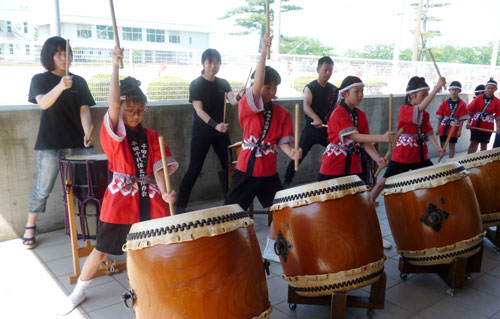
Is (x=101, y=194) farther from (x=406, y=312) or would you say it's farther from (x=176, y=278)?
(x=406, y=312)

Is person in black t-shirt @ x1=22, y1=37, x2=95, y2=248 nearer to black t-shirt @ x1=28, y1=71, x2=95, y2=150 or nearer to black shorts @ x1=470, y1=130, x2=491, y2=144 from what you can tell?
black t-shirt @ x1=28, y1=71, x2=95, y2=150

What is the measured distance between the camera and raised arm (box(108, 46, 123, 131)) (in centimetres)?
210

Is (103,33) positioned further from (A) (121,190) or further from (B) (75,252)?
(A) (121,190)

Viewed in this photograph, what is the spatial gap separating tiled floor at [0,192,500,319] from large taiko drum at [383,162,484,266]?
0.81 feet

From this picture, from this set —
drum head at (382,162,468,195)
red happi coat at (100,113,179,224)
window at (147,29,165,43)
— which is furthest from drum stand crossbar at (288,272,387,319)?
window at (147,29,165,43)

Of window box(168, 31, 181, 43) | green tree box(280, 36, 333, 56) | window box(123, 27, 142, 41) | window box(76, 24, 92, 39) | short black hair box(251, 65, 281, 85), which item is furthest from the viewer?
green tree box(280, 36, 333, 56)

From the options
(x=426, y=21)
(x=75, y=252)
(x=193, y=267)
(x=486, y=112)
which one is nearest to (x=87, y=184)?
(x=75, y=252)

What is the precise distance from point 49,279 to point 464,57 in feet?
122

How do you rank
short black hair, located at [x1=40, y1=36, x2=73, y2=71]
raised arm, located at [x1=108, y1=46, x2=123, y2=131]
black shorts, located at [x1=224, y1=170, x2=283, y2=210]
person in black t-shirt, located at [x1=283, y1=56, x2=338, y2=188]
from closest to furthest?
raised arm, located at [x1=108, y1=46, x2=123, y2=131]
black shorts, located at [x1=224, y1=170, x2=283, y2=210]
short black hair, located at [x1=40, y1=36, x2=73, y2=71]
person in black t-shirt, located at [x1=283, y1=56, x2=338, y2=188]

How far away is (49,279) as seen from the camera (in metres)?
2.75

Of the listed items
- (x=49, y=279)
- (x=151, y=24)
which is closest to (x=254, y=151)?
(x=49, y=279)

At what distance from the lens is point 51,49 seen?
304 centimetres

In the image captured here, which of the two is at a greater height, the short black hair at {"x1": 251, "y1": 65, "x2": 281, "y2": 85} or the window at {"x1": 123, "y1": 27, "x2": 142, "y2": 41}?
the window at {"x1": 123, "y1": 27, "x2": 142, "y2": 41}

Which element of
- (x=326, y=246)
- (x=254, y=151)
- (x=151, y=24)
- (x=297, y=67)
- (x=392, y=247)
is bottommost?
(x=392, y=247)
